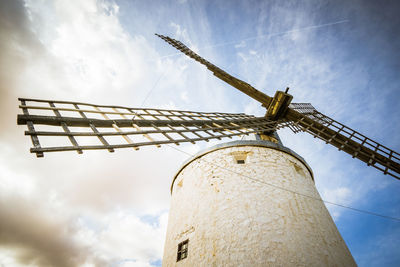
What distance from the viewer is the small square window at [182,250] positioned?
19.3 feet

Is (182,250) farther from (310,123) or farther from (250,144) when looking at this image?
(310,123)

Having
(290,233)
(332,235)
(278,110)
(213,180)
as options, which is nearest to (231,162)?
(213,180)

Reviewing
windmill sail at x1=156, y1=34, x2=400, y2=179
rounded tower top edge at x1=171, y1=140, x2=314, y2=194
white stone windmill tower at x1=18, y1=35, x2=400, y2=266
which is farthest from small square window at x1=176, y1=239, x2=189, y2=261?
windmill sail at x1=156, y1=34, x2=400, y2=179

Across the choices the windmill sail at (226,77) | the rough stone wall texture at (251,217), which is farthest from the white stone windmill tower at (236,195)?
the windmill sail at (226,77)

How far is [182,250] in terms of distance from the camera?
19.8ft

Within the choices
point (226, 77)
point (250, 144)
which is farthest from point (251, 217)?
point (226, 77)

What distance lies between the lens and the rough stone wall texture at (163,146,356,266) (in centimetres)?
510

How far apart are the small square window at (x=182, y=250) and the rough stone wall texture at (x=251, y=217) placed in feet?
0.37

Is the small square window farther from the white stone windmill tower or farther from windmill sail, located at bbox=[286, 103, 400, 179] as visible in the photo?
windmill sail, located at bbox=[286, 103, 400, 179]

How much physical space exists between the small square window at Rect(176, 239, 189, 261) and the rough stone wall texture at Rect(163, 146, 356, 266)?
111mm

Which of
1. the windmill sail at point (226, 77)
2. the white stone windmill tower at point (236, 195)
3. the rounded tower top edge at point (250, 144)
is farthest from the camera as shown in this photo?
the windmill sail at point (226, 77)

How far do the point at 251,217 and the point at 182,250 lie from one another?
2383 mm

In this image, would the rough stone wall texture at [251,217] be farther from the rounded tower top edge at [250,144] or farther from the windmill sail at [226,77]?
the windmill sail at [226,77]

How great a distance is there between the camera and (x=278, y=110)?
10250 millimetres
